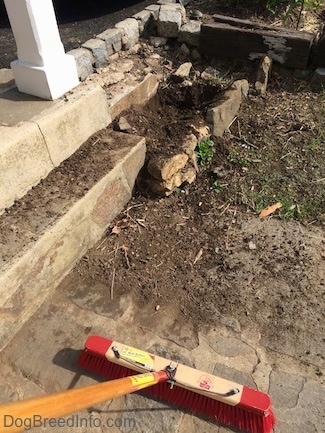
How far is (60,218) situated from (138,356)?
915 millimetres

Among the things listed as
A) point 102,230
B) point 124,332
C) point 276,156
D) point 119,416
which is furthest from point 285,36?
point 119,416

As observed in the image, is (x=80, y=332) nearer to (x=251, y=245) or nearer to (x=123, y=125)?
(x=251, y=245)

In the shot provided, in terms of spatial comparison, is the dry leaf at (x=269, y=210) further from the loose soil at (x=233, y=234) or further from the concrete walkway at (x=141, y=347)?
the concrete walkway at (x=141, y=347)

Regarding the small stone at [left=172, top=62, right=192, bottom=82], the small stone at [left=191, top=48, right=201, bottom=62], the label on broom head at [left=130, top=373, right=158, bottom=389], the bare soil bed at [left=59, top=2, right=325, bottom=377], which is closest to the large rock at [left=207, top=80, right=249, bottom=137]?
the bare soil bed at [left=59, top=2, right=325, bottom=377]

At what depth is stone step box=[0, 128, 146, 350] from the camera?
2247 millimetres

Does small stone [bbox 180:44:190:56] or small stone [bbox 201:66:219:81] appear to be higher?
small stone [bbox 180:44:190:56]

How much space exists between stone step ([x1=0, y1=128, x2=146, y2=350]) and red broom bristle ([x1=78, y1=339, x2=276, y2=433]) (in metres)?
0.50

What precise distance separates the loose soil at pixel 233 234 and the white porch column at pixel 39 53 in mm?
492

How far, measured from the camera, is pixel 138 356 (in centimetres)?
204

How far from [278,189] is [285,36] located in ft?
5.94

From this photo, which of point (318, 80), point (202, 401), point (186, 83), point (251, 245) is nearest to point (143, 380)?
point (202, 401)

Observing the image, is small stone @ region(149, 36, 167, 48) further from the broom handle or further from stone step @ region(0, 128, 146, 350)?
the broom handle

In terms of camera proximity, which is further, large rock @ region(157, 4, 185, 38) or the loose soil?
large rock @ region(157, 4, 185, 38)

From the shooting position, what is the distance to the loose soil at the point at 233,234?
2.40 m
